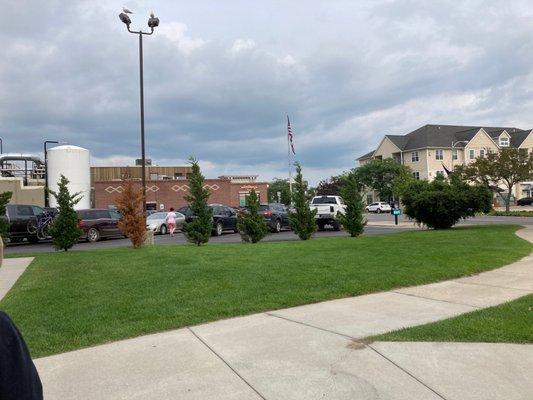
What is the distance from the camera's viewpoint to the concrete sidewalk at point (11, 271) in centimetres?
945

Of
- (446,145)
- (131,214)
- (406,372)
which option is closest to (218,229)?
(131,214)

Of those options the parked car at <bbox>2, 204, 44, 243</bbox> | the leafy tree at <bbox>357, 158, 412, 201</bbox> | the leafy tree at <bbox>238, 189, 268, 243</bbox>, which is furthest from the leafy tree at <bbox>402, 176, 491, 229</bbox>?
the leafy tree at <bbox>357, 158, 412, 201</bbox>

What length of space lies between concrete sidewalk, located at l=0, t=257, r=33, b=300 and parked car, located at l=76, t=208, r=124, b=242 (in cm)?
1057


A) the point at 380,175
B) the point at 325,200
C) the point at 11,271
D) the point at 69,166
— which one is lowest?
the point at 11,271

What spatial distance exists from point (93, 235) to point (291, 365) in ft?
71.1

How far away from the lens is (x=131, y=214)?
15539mm

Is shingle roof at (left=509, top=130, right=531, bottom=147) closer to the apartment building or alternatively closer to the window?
the apartment building

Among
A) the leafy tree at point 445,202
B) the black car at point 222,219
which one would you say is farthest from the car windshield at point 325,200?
the leafy tree at point 445,202

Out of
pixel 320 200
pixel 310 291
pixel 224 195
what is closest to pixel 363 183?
pixel 224 195

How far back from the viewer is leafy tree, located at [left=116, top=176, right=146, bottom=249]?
50.0 ft

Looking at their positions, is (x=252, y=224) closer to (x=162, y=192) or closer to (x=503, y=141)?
(x=162, y=192)

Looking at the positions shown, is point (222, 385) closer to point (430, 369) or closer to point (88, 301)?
point (430, 369)

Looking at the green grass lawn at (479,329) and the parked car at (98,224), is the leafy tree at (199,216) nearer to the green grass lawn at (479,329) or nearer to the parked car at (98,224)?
the parked car at (98,224)

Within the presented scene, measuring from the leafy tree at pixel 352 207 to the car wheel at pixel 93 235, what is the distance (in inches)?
470
